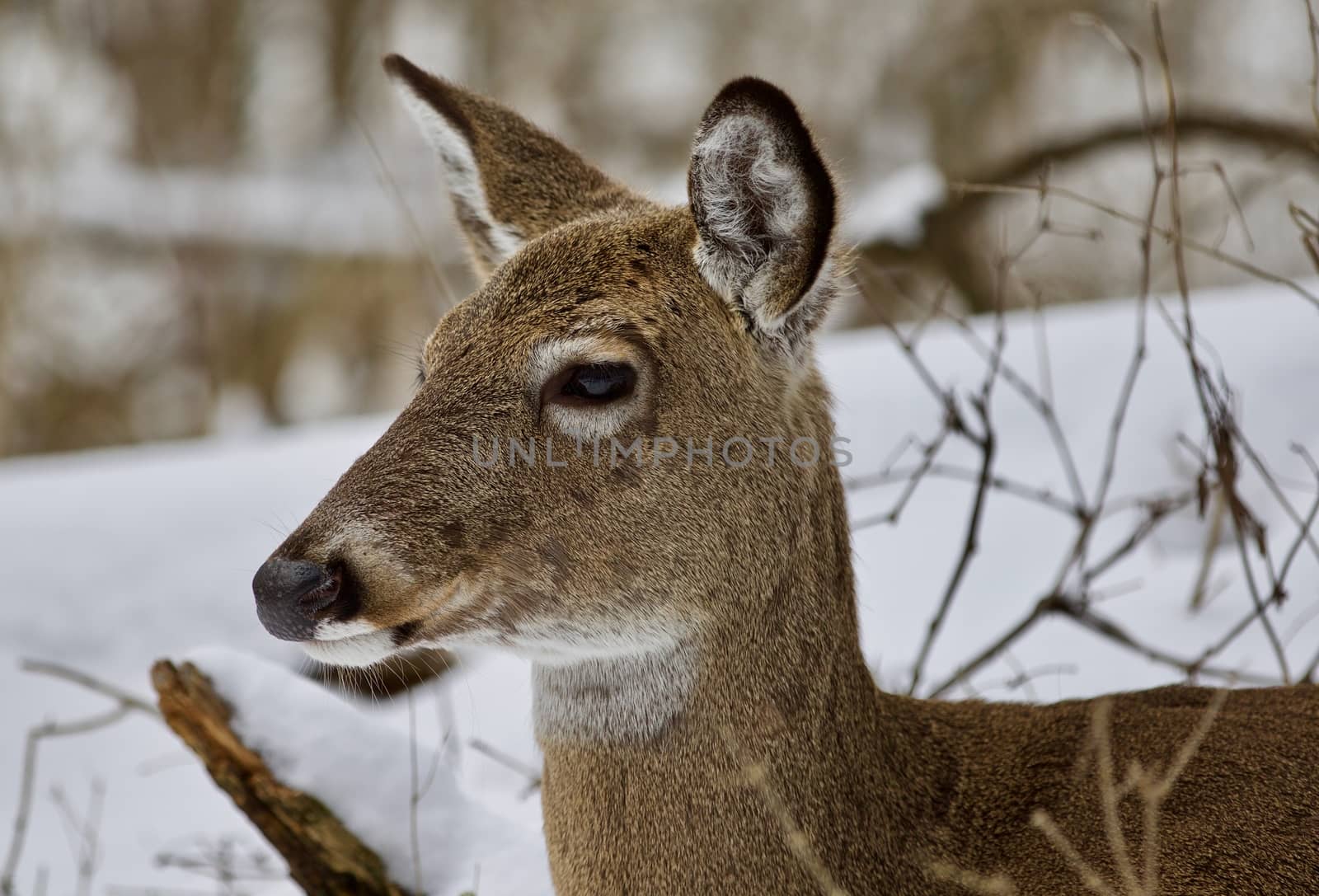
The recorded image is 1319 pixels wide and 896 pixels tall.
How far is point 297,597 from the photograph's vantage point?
7.23 feet

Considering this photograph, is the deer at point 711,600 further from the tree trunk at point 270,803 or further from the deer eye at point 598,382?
the tree trunk at point 270,803

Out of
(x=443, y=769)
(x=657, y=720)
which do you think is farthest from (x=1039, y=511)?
(x=657, y=720)

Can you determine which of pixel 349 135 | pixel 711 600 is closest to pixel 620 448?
pixel 711 600

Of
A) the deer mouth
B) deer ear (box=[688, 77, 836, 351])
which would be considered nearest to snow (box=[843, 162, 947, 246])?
deer ear (box=[688, 77, 836, 351])

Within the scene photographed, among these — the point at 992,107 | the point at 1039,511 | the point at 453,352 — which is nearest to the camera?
the point at 453,352

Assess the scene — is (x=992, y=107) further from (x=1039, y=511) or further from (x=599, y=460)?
(x=599, y=460)

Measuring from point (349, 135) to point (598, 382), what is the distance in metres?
13.3

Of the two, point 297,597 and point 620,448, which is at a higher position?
point 620,448

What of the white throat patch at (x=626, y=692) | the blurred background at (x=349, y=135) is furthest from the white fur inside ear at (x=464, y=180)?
the blurred background at (x=349, y=135)

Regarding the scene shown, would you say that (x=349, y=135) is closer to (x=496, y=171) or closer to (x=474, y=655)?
(x=474, y=655)

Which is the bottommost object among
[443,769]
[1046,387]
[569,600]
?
[443,769]

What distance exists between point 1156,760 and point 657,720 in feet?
2.81

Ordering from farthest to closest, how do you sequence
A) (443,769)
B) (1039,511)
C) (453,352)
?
(1039,511) < (443,769) < (453,352)

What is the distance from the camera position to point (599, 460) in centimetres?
244
